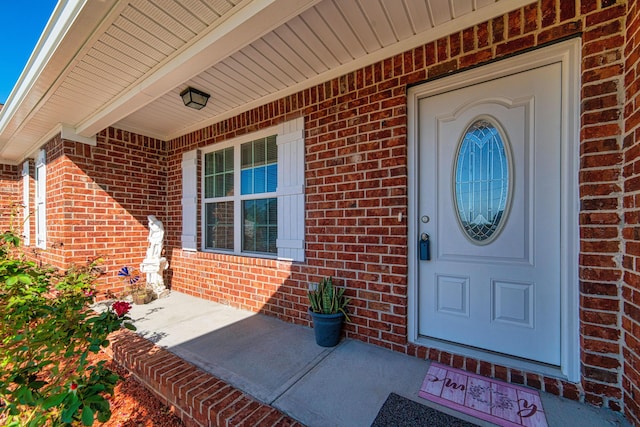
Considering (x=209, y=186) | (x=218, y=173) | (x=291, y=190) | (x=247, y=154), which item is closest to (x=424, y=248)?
(x=291, y=190)

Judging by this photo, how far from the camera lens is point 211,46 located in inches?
71.8

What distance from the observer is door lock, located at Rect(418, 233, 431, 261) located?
2037 mm

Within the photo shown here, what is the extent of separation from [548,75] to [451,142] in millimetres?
665

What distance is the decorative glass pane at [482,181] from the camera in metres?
1.82

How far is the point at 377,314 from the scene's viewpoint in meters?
2.16

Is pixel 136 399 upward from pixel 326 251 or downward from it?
downward

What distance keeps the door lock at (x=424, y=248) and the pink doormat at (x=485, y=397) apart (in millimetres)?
800

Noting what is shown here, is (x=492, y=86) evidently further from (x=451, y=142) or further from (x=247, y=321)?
(x=247, y=321)

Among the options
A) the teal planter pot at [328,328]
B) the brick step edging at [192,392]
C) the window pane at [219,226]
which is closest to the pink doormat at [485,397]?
the teal planter pot at [328,328]

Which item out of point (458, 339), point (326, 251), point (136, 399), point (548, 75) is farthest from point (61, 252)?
point (548, 75)

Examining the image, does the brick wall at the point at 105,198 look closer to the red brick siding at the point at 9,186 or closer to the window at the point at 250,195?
the window at the point at 250,195

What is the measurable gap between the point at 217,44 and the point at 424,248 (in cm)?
215

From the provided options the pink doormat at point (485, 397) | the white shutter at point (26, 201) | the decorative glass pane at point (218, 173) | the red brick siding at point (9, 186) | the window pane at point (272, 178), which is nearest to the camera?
the pink doormat at point (485, 397)

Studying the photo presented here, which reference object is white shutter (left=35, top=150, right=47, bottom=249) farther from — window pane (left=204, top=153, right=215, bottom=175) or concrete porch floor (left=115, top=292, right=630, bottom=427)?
concrete porch floor (left=115, top=292, right=630, bottom=427)
